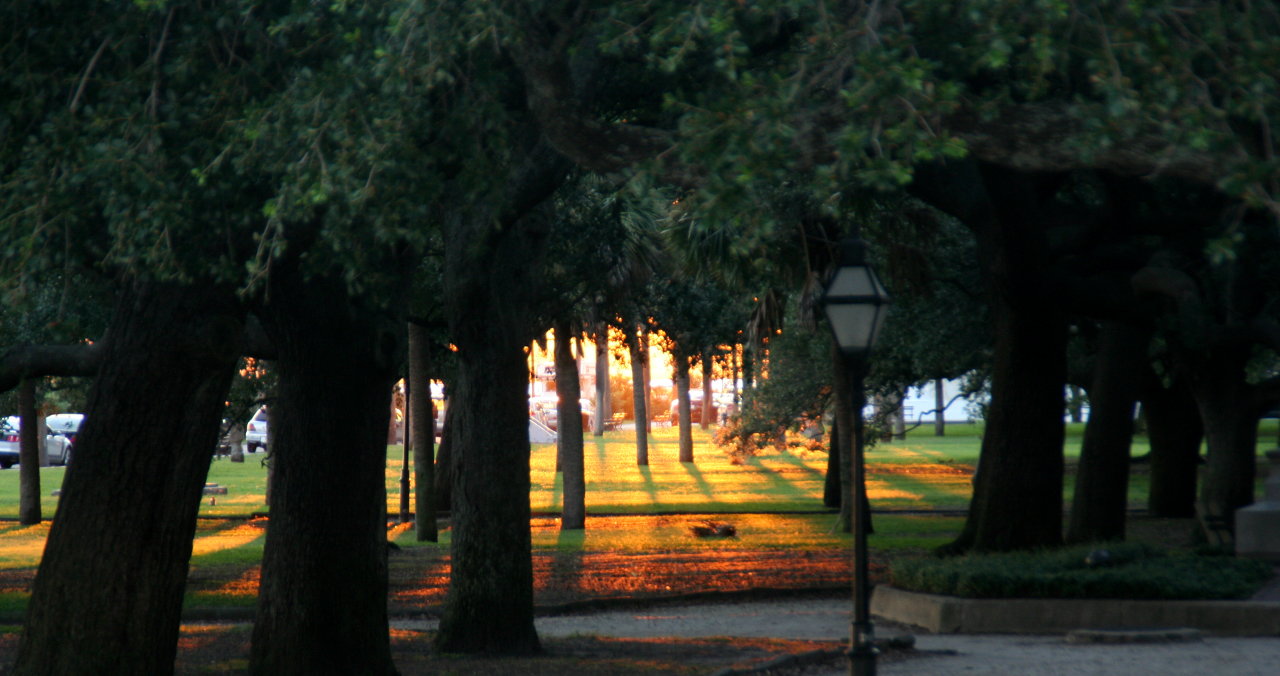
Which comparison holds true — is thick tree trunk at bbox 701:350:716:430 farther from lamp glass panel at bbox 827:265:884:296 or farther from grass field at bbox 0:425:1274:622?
lamp glass panel at bbox 827:265:884:296

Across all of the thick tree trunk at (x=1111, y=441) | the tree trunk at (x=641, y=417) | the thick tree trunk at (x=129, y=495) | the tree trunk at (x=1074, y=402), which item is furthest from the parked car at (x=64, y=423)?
the thick tree trunk at (x=129, y=495)

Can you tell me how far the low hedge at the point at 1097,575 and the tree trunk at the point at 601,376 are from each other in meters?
18.0

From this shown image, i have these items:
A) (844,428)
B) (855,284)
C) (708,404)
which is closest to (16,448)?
(844,428)

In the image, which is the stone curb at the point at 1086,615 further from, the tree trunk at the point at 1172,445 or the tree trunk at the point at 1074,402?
the tree trunk at the point at 1074,402

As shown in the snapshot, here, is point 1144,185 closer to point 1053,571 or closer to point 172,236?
point 1053,571

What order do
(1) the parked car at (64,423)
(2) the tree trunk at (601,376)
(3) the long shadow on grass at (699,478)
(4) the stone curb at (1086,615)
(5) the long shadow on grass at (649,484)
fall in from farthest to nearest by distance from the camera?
(1) the parked car at (64,423)
(3) the long shadow on grass at (699,478)
(5) the long shadow on grass at (649,484)
(2) the tree trunk at (601,376)
(4) the stone curb at (1086,615)

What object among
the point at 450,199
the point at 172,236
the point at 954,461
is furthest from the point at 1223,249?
the point at 954,461

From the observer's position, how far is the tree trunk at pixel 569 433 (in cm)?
3020

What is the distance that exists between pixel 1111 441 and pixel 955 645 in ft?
30.5

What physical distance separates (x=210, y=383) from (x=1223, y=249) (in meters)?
5.76

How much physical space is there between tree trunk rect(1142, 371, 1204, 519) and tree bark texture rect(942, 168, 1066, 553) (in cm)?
1260

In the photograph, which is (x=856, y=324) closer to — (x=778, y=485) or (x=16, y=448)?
(x=778, y=485)

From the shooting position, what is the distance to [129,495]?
8828 millimetres

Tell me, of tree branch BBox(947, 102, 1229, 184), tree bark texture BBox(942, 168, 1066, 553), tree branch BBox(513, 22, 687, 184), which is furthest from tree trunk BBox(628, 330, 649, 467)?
tree branch BBox(947, 102, 1229, 184)
